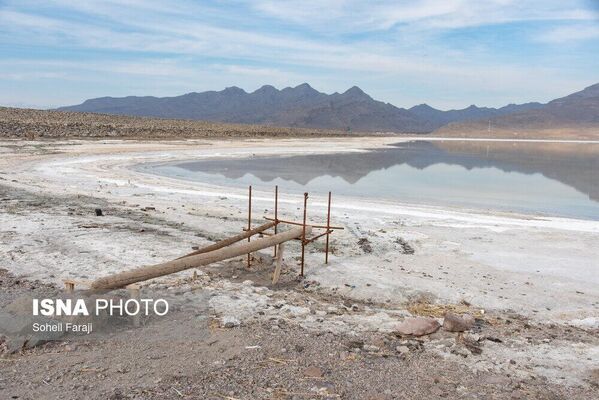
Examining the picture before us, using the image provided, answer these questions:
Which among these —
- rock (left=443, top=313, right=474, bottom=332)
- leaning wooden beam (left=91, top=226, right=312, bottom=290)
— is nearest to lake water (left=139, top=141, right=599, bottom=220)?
leaning wooden beam (left=91, top=226, right=312, bottom=290)

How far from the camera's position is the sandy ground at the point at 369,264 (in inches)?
216

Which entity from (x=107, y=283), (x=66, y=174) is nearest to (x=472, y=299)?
(x=107, y=283)

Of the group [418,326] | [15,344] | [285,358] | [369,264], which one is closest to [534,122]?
[369,264]

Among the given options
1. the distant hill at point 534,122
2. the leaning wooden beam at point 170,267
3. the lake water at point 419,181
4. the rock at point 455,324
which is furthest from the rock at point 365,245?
the distant hill at point 534,122

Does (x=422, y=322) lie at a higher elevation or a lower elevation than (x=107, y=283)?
lower

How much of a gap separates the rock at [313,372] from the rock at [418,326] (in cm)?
131

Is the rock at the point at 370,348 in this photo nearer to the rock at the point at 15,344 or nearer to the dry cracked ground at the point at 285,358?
the dry cracked ground at the point at 285,358

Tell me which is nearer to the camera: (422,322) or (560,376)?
(560,376)

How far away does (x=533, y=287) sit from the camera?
7.34 metres

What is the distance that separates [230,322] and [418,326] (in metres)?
2.02

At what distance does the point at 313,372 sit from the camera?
14.6 feet

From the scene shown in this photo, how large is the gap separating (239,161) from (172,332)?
23.3 m

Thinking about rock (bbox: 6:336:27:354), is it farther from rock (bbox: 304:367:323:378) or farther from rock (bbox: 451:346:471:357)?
rock (bbox: 451:346:471:357)

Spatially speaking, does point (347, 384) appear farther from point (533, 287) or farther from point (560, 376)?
point (533, 287)
